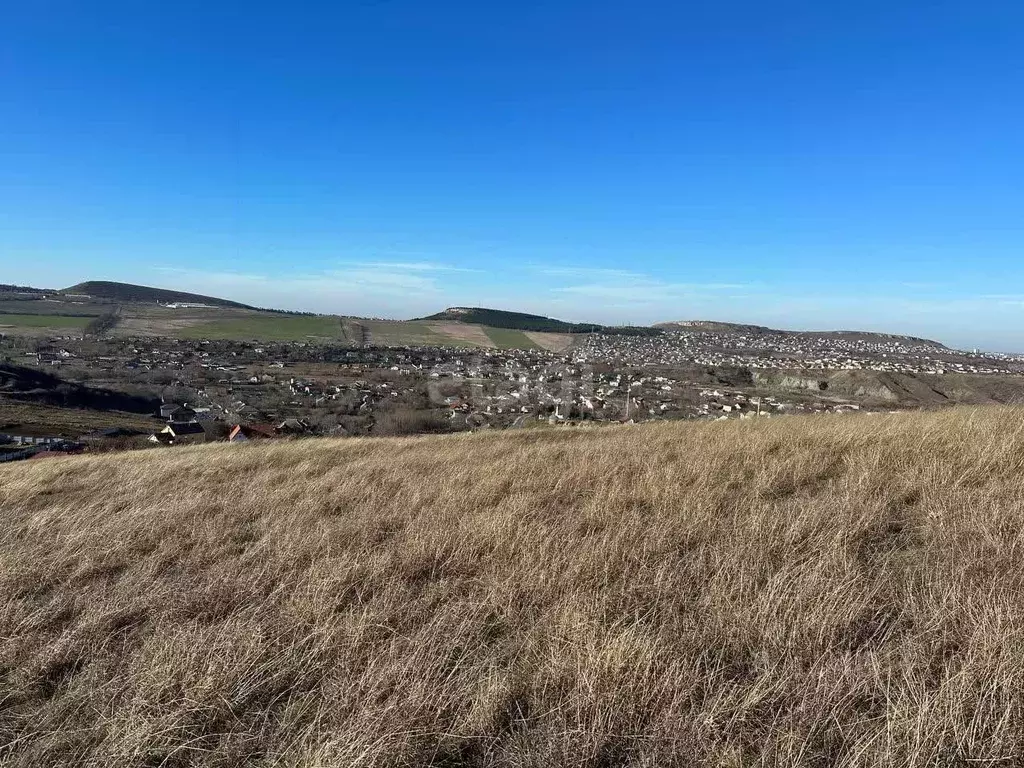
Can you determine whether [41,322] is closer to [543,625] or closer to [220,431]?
[220,431]

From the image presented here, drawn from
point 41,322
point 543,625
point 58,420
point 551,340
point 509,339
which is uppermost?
point 551,340

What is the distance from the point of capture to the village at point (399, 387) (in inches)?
904

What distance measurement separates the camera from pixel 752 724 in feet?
6.36

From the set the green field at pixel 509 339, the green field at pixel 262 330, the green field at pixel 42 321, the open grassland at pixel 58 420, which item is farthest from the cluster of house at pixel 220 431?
the green field at pixel 42 321

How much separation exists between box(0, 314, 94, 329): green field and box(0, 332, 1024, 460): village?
11.1 metres

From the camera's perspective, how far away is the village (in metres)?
23.0

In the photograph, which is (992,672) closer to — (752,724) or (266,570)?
(752,724)

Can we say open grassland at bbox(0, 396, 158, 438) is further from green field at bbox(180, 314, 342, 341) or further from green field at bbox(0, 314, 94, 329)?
green field at bbox(0, 314, 94, 329)

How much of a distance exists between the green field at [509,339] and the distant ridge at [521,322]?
570 cm

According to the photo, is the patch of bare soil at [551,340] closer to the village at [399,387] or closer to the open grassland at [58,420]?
the village at [399,387]

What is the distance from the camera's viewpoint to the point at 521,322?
97375mm

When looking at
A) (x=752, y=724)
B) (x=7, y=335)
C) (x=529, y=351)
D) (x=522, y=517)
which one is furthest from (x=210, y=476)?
(x=7, y=335)

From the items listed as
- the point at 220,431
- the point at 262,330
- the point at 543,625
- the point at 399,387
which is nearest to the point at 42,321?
the point at 262,330

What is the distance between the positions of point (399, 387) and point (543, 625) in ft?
121
